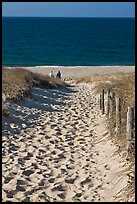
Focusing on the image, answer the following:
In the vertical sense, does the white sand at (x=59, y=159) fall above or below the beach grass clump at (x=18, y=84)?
below

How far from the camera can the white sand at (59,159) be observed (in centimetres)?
678

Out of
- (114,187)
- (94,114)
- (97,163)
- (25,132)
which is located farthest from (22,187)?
(94,114)

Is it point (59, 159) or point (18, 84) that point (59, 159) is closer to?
point (59, 159)

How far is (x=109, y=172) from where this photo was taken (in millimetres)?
7781

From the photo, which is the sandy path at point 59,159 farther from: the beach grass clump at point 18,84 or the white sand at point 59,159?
the beach grass clump at point 18,84

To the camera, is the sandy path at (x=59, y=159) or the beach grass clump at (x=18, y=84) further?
the beach grass clump at (x=18, y=84)

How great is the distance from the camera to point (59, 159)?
868 centimetres

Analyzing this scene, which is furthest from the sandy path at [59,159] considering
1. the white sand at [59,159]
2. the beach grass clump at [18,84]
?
the beach grass clump at [18,84]

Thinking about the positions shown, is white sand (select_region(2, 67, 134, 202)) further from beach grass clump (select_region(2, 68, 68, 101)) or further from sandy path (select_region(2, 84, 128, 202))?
beach grass clump (select_region(2, 68, 68, 101))

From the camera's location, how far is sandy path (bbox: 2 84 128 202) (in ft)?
22.3

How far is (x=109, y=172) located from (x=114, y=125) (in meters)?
3.30

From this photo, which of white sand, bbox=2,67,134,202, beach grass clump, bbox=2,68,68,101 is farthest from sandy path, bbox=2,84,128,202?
beach grass clump, bbox=2,68,68,101

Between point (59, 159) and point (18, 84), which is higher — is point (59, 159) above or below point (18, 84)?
below

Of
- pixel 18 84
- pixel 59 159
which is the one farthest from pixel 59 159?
pixel 18 84
